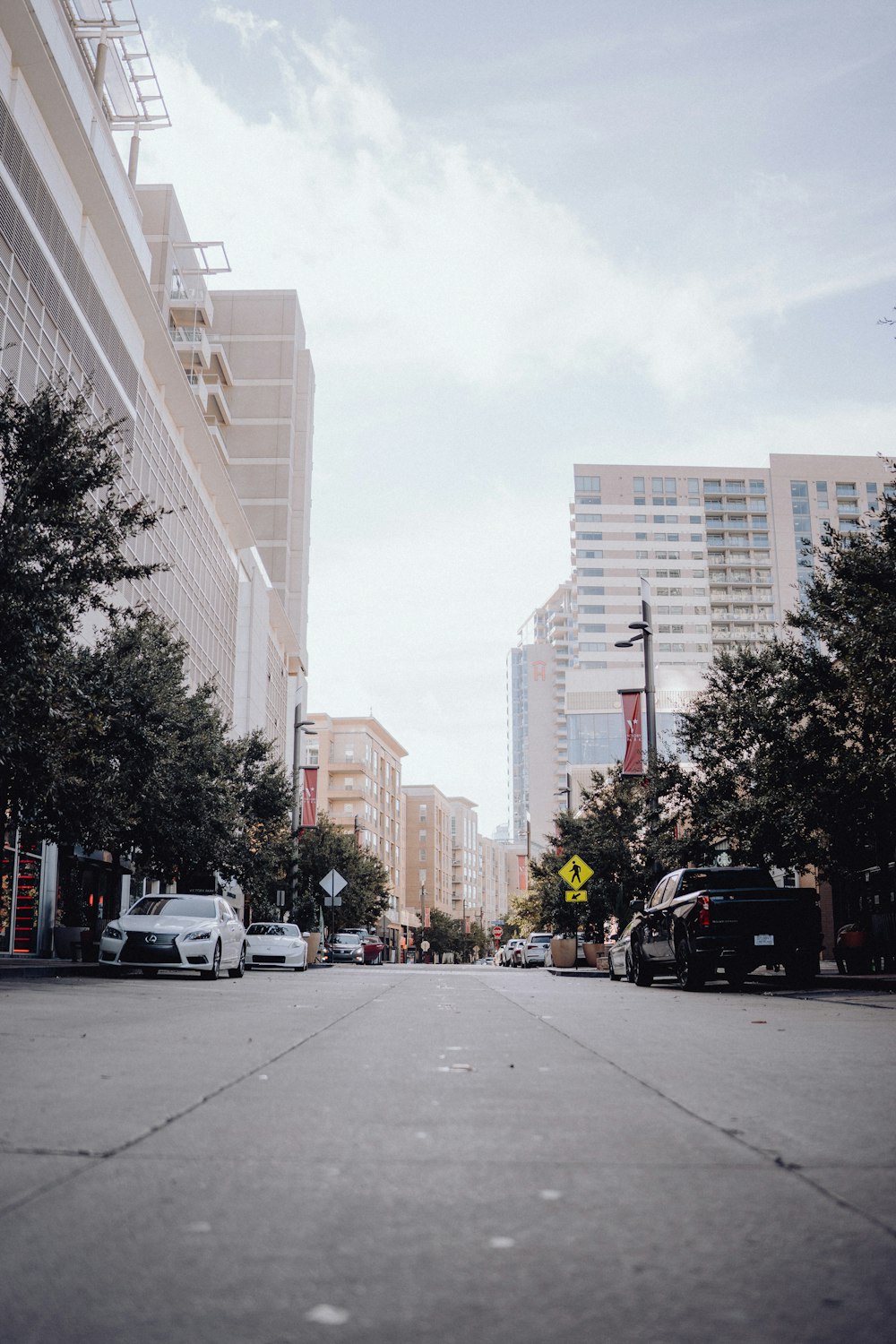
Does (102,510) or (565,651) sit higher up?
(565,651)

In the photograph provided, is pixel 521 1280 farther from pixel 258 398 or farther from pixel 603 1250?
pixel 258 398

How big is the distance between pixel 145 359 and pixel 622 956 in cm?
3160

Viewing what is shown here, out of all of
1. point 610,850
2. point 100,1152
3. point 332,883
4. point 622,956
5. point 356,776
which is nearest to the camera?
point 100,1152

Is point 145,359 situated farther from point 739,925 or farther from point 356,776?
point 356,776

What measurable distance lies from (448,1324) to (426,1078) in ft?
13.5

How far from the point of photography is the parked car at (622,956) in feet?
71.7

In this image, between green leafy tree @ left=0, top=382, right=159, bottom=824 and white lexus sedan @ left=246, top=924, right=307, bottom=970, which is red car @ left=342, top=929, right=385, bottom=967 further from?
green leafy tree @ left=0, top=382, right=159, bottom=824

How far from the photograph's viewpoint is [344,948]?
55.6 meters

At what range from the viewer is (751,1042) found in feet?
28.3

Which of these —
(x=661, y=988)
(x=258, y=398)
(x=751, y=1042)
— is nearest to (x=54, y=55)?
(x=661, y=988)

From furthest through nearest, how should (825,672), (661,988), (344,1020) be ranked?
(825,672) < (661,988) < (344,1020)

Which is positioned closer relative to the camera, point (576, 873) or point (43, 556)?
point (43, 556)

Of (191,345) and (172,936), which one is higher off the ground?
(191,345)

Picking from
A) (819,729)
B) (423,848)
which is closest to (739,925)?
(819,729)
